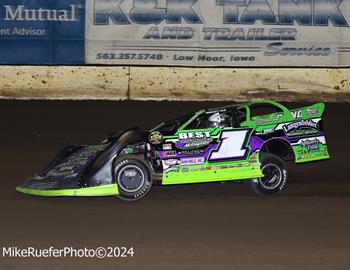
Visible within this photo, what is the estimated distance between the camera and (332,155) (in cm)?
1395

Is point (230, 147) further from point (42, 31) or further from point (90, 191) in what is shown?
point (42, 31)

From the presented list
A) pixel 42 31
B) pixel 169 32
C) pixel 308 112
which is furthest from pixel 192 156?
pixel 42 31

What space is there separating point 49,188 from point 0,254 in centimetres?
224

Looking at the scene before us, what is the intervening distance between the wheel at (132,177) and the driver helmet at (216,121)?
3.49 ft

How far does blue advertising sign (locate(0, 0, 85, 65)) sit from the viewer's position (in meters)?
17.0

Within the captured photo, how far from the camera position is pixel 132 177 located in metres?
10.7

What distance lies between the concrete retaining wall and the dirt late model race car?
581cm

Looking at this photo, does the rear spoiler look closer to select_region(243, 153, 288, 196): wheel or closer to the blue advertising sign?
select_region(243, 153, 288, 196): wheel

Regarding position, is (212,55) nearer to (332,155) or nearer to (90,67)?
(90,67)

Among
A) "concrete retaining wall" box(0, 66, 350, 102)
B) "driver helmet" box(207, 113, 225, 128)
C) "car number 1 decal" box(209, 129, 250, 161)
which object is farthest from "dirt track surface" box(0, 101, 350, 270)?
"concrete retaining wall" box(0, 66, 350, 102)

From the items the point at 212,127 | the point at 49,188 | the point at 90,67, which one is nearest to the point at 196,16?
the point at 90,67

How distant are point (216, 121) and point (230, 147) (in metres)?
0.39

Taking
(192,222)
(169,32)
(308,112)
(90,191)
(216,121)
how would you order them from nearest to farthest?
1. (192,222)
2. (90,191)
3. (216,121)
4. (308,112)
5. (169,32)

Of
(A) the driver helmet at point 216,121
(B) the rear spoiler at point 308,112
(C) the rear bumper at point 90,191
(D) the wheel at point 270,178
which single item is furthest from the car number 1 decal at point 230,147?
(C) the rear bumper at point 90,191
